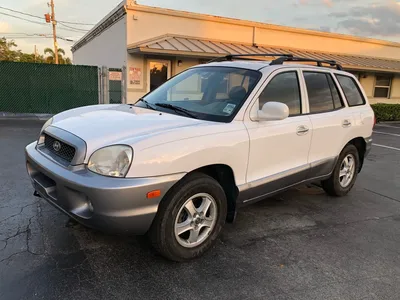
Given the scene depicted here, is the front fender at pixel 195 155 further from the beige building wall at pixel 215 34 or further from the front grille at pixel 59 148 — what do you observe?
the beige building wall at pixel 215 34

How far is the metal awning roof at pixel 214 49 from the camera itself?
12.4 metres

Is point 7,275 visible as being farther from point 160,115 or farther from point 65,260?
point 160,115

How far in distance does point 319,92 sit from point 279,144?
1.24m

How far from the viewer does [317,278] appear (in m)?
2.96

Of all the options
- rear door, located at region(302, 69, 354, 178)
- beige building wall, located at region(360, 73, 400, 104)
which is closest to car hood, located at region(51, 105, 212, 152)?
rear door, located at region(302, 69, 354, 178)

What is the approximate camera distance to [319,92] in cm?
445

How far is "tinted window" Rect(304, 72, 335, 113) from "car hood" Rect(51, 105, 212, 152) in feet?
5.82

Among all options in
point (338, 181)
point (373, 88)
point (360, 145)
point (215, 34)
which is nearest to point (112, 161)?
point (338, 181)

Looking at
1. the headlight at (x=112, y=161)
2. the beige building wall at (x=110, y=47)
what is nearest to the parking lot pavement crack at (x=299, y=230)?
the headlight at (x=112, y=161)

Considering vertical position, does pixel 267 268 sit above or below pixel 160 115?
below

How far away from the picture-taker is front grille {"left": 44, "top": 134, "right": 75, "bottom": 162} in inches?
114

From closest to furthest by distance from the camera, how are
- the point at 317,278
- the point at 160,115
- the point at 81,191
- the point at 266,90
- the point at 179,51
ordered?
the point at 81,191 → the point at 317,278 → the point at 160,115 → the point at 266,90 → the point at 179,51

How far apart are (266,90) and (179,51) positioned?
9.40 meters

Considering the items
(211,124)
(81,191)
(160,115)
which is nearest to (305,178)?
(211,124)
